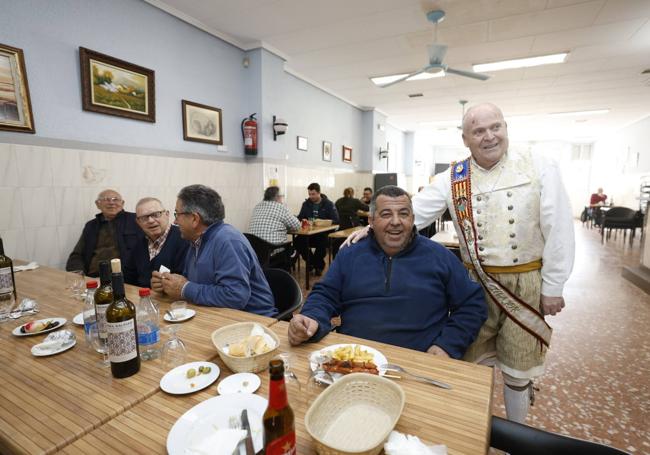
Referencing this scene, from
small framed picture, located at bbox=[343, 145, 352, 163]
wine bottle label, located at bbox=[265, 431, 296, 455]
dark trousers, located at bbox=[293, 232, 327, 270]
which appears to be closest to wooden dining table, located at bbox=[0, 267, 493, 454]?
wine bottle label, located at bbox=[265, 431, 296, 455]

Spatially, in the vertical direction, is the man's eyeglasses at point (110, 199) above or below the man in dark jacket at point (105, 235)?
above

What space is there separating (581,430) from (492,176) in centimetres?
161

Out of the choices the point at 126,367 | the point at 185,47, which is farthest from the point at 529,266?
the point at 185,47

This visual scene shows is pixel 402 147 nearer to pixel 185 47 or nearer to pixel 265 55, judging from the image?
pixel 265 55

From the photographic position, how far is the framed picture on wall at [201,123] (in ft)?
13.6

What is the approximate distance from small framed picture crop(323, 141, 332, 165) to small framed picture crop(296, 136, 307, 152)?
30.1 inches

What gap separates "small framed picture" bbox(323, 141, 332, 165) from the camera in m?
7.18

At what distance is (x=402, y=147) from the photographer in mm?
12172

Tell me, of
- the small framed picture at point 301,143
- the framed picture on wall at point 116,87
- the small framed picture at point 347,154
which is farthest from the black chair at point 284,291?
the small framed picture at point 347,154

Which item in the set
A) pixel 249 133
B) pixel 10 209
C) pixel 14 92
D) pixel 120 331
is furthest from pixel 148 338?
pixel 249 133

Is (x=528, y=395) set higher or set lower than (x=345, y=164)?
lower

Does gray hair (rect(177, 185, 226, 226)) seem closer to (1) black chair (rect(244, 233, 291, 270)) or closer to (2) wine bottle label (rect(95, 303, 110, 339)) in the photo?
(2) wine bottle label (rect(95, 303, 110, 339))

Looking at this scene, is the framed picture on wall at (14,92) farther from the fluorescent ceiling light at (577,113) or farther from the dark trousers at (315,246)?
the fluorescent ceiling light at (577,113)

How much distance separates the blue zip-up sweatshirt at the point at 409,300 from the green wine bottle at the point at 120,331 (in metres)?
0.68
